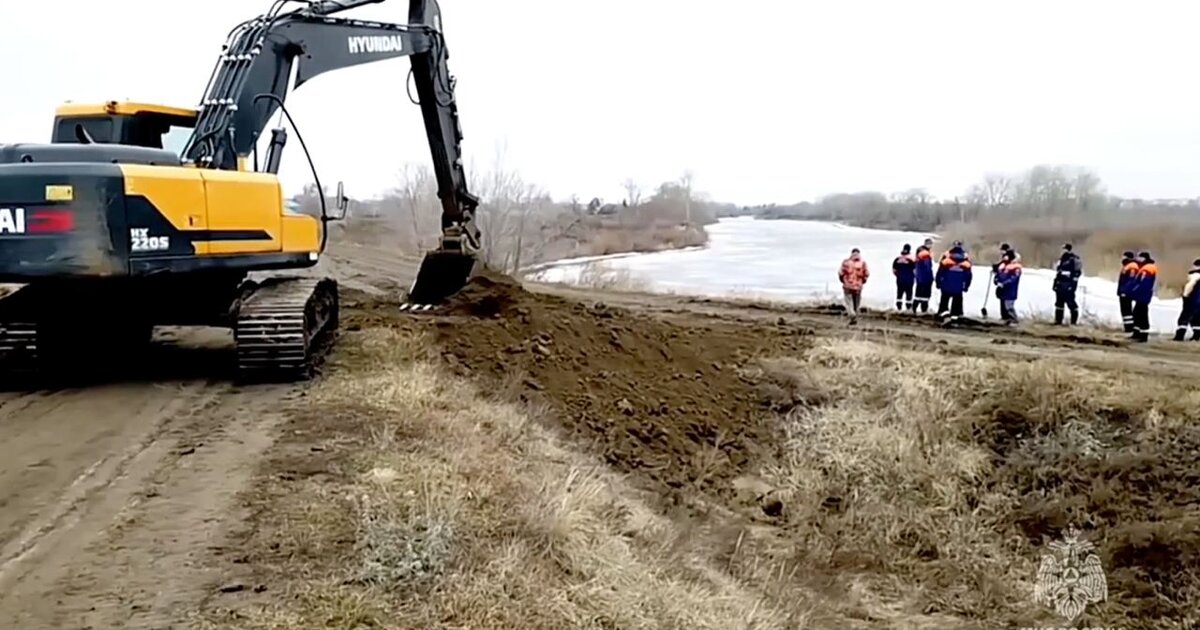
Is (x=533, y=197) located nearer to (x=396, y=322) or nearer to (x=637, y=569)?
(x=396, y=322)

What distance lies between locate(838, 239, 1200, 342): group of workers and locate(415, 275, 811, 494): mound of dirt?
4729 millimetres

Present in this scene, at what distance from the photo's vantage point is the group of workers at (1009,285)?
15.7m

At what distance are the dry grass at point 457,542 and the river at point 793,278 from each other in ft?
46.5

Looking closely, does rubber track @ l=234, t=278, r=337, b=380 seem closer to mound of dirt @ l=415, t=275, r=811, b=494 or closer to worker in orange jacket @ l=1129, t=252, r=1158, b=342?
mound of dirt @ l=415, t=275, r=811, b=494

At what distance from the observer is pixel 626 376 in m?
11.6

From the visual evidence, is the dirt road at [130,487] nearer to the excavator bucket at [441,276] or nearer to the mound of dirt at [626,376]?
the mound of dirt at [626,376]

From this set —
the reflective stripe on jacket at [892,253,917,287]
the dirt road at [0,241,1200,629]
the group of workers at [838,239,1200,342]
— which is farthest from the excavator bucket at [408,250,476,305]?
the reflective stripe on jacket at [892,253,917,287]

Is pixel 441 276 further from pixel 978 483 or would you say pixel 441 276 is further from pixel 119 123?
pixel 978 483

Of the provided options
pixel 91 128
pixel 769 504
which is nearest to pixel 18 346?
pixel 91 128

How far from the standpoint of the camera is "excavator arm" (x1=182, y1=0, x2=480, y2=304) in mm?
8672

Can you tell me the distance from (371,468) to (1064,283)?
48.8ft

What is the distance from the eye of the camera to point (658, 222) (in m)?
79.6

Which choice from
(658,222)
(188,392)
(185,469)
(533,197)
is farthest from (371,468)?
(658,222)

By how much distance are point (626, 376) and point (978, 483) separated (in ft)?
13.0
